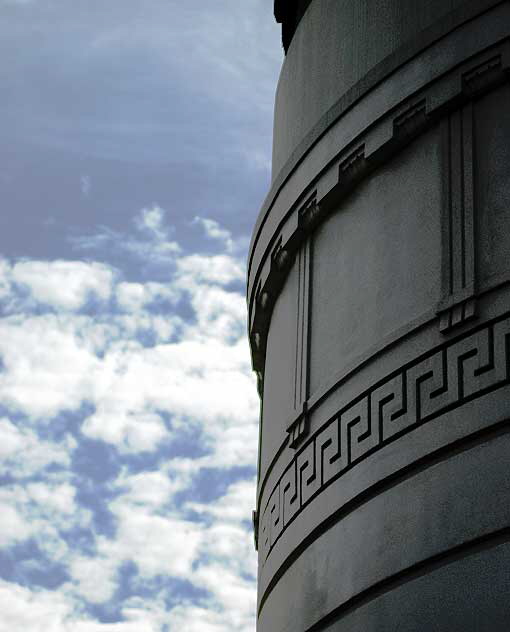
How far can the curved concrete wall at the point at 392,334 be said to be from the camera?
9.27 m

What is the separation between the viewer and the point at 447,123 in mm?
11055

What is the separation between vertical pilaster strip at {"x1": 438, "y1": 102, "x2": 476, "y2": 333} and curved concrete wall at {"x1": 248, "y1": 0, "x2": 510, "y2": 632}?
19 millimetres

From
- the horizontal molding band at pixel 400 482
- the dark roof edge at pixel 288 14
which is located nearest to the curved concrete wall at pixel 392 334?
the horizontal molding band at pixel 400 482

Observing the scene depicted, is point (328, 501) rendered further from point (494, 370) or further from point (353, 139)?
point (353, 139)

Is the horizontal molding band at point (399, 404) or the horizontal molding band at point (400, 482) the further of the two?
the horizontal molding band at point (399, 404)

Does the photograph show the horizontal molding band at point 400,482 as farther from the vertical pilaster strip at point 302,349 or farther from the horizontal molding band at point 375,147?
the horizontal molding band at point 375,147

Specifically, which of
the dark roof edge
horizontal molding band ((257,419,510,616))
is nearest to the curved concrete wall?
horizontal molding band ((257,419,510,616))

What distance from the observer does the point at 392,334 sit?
10.5 meters

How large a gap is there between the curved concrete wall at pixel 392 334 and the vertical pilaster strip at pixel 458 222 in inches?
0.7

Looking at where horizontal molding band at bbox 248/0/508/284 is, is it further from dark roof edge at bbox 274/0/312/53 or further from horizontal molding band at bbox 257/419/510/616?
horizontal molding band at bbox 257/419/510/616

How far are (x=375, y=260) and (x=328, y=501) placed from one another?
2.24 meters

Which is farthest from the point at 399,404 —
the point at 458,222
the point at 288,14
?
the point at 288,14

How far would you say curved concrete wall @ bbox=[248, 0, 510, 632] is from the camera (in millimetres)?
9273

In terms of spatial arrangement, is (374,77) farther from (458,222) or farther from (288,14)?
(288,14)
